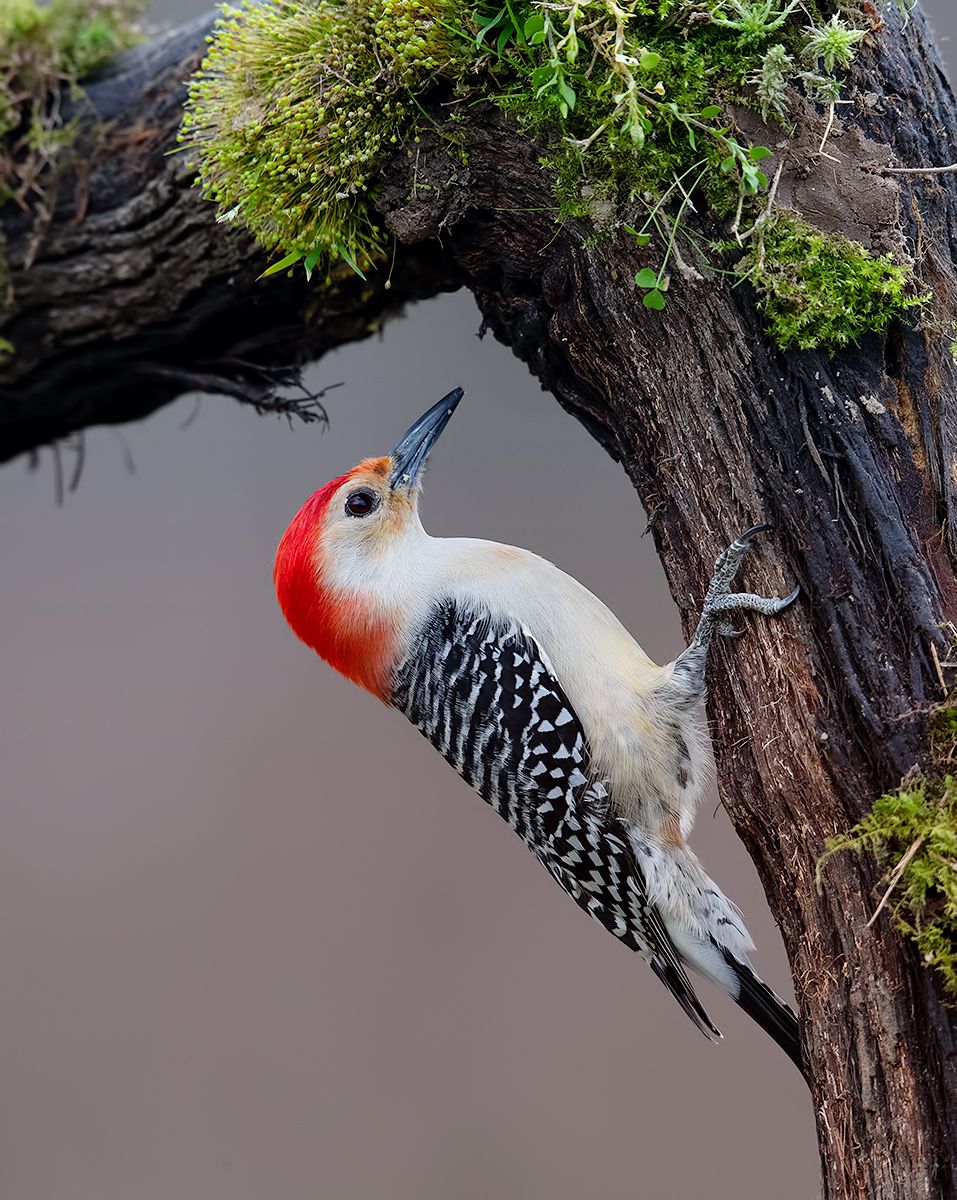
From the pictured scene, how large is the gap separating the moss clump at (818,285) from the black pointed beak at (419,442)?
1.02 m

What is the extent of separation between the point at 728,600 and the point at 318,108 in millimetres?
1182

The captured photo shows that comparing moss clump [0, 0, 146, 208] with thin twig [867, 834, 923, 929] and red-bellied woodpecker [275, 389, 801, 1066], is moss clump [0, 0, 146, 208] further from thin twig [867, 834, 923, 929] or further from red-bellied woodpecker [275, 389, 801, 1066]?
thin twig [867, 834, 923, 929]

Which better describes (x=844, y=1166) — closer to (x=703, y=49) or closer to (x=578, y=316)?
(x=578, y=316)

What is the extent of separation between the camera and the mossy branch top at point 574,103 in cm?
184

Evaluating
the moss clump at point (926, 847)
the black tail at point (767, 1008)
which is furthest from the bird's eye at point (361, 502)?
the moss clump at point (926, 847)

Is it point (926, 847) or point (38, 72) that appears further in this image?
point (38, 72)

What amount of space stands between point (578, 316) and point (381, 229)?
19.1 inches

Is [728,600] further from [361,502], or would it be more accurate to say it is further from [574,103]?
[361,502]

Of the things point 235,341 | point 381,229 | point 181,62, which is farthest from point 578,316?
point 181,62

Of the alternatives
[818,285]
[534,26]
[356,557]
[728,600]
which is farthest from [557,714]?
[534,26]

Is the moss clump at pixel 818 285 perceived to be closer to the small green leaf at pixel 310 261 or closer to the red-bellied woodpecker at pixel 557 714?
the red-bellied woodpecker at pixel 557 714

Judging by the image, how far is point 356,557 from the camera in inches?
107

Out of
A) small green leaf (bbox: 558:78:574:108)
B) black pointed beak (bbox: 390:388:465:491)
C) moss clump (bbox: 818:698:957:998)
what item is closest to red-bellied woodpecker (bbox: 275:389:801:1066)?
black pointed beak (bbox: 390:388:465:491)

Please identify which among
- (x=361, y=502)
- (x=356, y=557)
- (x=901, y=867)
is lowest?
(x=901, y=867)
